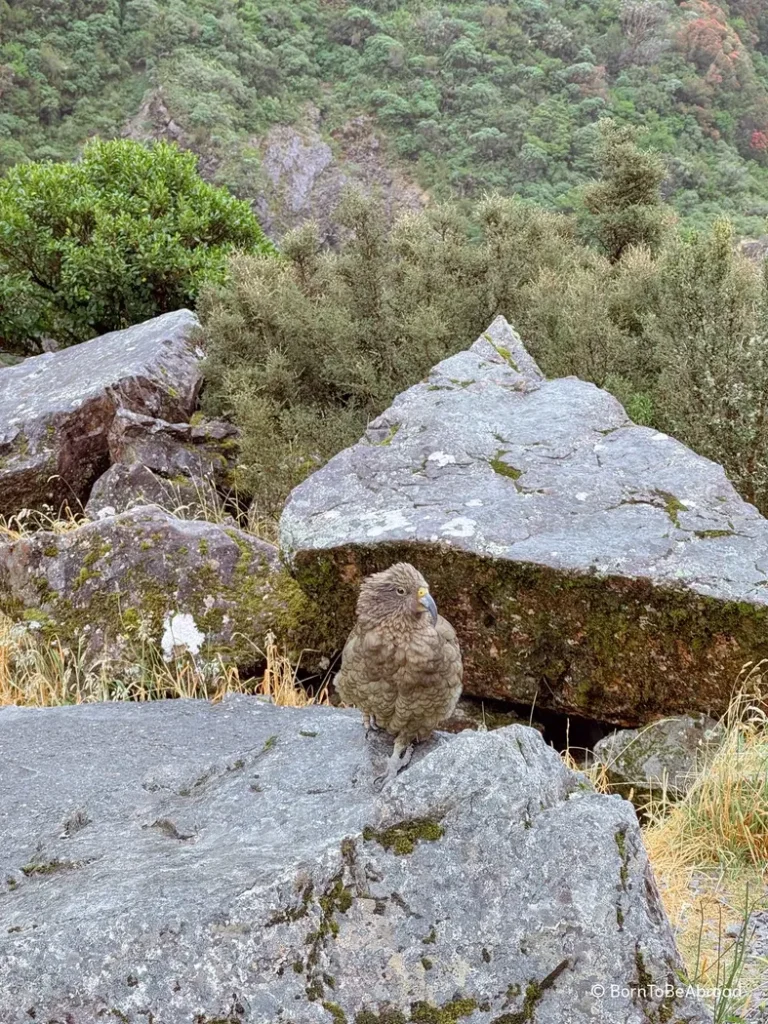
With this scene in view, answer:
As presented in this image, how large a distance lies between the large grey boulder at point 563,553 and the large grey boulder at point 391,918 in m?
1.62

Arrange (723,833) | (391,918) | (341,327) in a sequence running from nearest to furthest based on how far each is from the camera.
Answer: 1. (391,918)
2. (723,833)
3. (341,327)

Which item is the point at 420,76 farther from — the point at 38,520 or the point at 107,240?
the point at 38,520

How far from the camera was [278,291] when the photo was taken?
7.07 metres

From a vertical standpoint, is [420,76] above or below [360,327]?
above

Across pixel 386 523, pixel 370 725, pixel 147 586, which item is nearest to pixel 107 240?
pixel 147 586

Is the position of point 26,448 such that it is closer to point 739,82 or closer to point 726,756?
point 726,756

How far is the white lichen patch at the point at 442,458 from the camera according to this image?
4.70 m

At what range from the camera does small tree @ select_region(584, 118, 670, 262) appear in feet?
32.0

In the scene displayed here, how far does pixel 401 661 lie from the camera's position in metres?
2.62

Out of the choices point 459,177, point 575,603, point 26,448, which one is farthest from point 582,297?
point 459,177

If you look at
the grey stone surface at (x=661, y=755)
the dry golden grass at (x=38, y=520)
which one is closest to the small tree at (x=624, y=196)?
the dry golden grass at (x=38, y=520)

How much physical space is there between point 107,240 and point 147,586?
14.8 feet

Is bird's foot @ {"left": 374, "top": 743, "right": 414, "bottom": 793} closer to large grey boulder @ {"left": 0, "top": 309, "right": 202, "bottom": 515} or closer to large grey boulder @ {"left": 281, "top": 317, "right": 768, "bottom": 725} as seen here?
large grey boulder @ {"left": 281, "top": 317, "right": 768, "bottom": 725}

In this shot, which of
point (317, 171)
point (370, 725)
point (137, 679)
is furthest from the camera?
point (317, 171)
